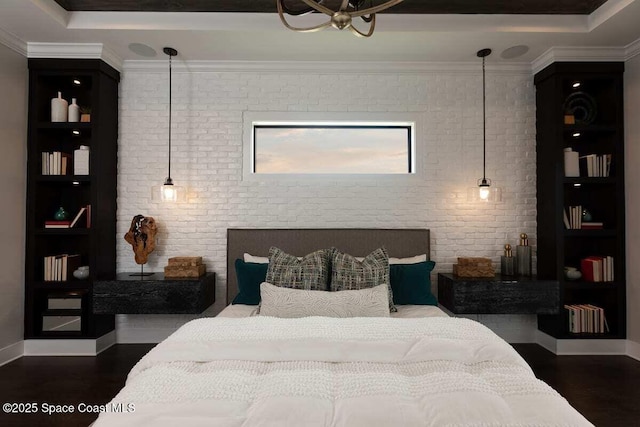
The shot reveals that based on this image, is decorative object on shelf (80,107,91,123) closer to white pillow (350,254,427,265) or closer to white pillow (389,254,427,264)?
white pillow (350,254,427,265)

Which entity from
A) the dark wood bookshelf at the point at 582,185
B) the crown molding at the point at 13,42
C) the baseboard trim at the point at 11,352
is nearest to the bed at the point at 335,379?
the dark wood bookshelf at the point at 582,185

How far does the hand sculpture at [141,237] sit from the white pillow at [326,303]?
5.32ft

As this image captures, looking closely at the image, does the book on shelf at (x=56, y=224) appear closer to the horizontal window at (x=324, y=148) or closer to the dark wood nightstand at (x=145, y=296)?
the dark wood nightstand at (x=145, y=296)

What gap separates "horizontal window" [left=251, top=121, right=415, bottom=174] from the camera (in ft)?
13.8

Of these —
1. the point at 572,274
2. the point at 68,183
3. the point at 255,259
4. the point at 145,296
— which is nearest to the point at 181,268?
the point at 145,296

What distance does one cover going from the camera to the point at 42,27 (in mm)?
3305

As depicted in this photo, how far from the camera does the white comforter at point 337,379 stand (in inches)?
53.7

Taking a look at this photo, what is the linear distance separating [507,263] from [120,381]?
11.8 feet

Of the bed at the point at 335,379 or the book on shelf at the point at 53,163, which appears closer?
the bed at the point at 335,379

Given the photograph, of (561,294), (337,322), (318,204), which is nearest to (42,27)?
(318,204)

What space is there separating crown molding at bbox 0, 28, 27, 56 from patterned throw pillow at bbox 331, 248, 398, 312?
11.1ft

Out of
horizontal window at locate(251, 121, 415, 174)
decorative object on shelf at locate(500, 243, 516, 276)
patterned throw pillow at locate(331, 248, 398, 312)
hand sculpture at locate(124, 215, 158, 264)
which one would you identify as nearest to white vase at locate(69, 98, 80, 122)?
hand sculpture at locate(124, 215, 158, 264)

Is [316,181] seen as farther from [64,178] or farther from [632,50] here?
[632,50]

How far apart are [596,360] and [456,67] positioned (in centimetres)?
308
